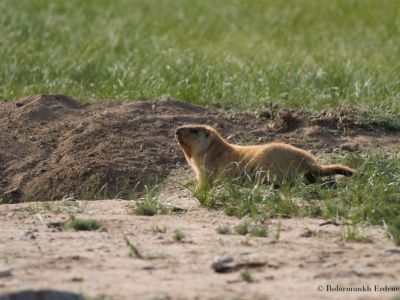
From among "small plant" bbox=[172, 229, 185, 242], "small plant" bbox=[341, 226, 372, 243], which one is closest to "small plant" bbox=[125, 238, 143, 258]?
"small plant" bbox=[172, 229, 185, 242]

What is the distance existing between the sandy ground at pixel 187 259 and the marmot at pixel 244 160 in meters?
0.84

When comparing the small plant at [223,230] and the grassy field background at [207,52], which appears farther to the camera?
the grassy field background at [207,52]

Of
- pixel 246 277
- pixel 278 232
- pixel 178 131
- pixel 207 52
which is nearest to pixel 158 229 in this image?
pixel 278 232

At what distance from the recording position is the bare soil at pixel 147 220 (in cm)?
501

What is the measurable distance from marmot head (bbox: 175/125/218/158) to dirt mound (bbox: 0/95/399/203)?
17.1 inches

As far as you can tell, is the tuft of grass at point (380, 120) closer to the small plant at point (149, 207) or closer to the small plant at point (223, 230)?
the small plant at point (149, 207)

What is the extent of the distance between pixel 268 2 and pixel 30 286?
15351 mm

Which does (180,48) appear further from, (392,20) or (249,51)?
(392,20)

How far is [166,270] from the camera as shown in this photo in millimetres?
5258

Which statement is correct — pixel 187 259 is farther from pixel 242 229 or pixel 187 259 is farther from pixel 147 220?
pixel 147 220

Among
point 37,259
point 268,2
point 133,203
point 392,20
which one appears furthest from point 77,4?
point 37,259

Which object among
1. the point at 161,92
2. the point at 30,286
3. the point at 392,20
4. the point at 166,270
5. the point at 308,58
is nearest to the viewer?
the point at 30,286

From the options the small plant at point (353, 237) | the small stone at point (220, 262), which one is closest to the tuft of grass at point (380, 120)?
the small plant at point (353, 237)

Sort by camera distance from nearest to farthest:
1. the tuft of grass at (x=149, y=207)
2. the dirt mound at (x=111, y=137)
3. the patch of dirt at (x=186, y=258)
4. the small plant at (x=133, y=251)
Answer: the patch of dirt at (x=186, y=258)
the small plant at (x=133, y=251)
the tuft of grass at (x=149, y=207)
the dirt mound at (x=111, y=137)
